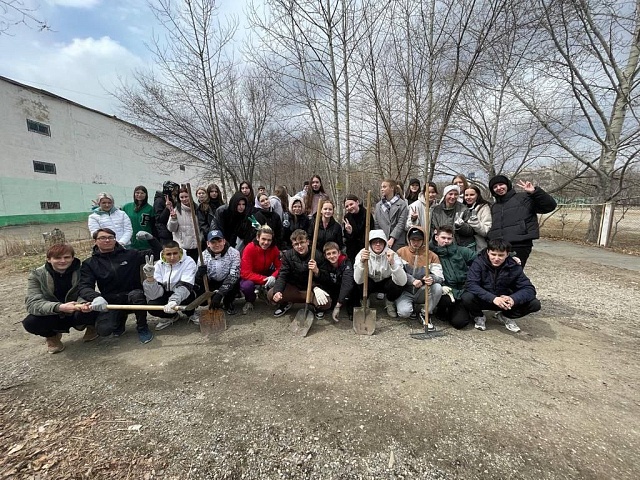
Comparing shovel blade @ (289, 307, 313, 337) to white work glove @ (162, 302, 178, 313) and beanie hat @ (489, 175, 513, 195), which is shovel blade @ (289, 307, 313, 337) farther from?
beanie hat @ (489, 175, 513, 195)

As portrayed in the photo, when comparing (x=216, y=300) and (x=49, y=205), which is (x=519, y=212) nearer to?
(x=216, y=300)

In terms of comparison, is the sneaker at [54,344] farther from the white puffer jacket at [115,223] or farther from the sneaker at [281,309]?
the sneaker at [281,309]

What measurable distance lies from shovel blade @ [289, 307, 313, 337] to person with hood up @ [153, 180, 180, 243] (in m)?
2.69

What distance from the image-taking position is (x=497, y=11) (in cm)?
535

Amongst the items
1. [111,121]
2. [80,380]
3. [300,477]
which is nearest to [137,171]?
[111,121]

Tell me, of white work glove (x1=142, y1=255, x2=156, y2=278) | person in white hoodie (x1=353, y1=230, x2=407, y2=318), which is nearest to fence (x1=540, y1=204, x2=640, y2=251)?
person in white hoodie (x1=353, y1=230, x2=407, y2=318)

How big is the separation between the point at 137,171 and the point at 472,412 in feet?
89.0

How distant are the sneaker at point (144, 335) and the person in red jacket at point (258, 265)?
1205mm

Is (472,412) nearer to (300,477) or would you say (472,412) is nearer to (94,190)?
(300,477)

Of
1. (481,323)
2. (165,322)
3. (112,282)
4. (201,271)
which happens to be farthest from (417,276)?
(112,282)

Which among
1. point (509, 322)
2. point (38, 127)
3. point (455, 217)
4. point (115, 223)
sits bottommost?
point (509, 322)

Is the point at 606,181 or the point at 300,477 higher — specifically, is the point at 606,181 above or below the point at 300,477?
above

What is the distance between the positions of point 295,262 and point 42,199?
65.4ft

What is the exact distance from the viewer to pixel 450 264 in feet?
13.1
